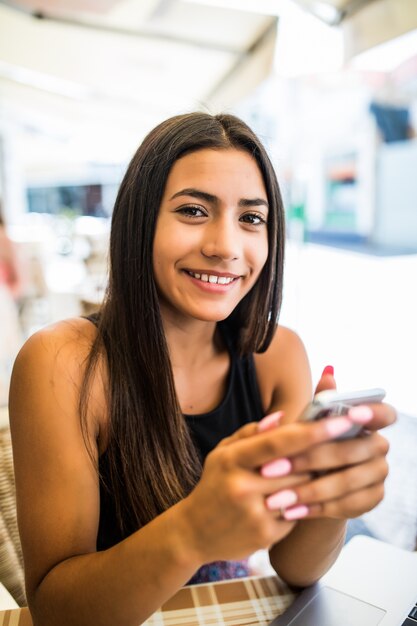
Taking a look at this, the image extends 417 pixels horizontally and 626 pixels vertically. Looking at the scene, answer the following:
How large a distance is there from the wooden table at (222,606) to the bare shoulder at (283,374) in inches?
21.8

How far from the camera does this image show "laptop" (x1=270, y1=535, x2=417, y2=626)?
0.82m

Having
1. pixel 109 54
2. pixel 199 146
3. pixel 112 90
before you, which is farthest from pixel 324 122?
pixel 199 146

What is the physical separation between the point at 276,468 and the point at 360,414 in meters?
0.11

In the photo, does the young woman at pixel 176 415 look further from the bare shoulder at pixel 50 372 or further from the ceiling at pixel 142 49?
the ceiling at pixel 142 49

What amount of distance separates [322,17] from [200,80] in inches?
76.5

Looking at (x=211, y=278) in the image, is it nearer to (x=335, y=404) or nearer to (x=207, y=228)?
(x=207, y=228)

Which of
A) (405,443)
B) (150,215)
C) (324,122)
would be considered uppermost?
(324,122)

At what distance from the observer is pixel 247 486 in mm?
578

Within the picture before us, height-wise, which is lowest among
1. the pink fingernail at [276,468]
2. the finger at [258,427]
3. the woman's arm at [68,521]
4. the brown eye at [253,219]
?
the woman's arm at [68,521]

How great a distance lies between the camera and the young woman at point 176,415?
62cm

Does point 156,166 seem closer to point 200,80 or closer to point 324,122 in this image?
point 200,80

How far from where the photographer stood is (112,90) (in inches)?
204

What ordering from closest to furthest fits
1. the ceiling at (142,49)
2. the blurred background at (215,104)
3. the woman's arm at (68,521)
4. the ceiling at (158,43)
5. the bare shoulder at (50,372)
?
the woman's arm at (68,521)
the bare shoulder at (50,372)
the ceiling at (158,43)
the blurred background at (215,104)
the ceiling at (142,49)

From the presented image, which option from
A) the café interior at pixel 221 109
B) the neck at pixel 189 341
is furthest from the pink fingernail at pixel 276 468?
the neck at pixel 189 341
